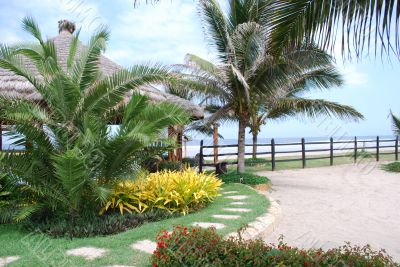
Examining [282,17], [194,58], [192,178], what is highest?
[194,58]

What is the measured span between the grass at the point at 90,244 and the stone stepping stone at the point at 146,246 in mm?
92

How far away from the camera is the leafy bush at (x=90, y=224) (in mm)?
5281

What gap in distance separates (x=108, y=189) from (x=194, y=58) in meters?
6.19

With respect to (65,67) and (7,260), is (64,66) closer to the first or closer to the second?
(65,67)

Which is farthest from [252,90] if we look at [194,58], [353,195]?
[353,195]

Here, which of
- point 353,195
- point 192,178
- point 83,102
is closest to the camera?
point 83,102

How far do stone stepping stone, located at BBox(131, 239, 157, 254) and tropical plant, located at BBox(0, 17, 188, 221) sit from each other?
34.3 inches

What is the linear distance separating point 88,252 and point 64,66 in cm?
480

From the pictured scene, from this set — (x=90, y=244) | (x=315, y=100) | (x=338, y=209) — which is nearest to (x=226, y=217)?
(x=90, y=244)

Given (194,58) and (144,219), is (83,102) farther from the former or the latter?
(194,58)

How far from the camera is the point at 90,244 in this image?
479 cm

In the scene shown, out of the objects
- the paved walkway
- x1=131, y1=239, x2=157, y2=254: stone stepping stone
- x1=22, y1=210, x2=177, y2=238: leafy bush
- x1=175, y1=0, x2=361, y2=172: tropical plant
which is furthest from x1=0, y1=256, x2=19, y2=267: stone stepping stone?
x1=175, y1=0, x2=361, y2=172: tropical plant

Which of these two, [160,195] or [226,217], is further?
[160,195]

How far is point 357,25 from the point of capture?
105 inches
